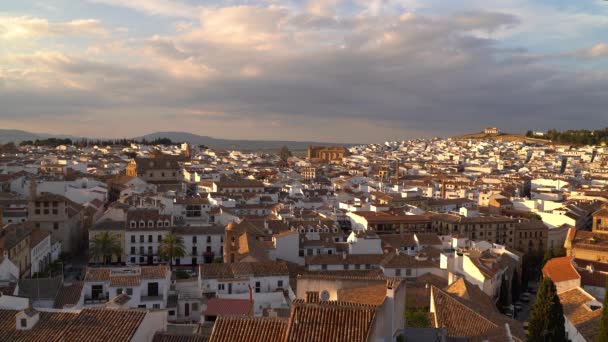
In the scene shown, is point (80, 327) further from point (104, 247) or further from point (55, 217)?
point (55, 217)

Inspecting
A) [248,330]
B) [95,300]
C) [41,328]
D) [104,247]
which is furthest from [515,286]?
[41,328]

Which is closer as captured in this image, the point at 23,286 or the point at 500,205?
the point at 23,286

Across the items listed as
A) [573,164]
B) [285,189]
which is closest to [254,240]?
[285,189]

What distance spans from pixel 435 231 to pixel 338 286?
3320cm

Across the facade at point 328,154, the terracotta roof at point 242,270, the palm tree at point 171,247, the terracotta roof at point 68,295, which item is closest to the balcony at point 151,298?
the terracotta roof at point 68,295

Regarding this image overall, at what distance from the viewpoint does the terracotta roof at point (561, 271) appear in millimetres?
27609

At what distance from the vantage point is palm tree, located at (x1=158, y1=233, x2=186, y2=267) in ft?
110

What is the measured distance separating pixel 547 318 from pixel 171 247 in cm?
2245

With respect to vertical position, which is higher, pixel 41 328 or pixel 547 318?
pixel 41 328

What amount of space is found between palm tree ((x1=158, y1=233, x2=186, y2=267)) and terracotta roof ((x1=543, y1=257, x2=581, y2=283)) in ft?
65.6

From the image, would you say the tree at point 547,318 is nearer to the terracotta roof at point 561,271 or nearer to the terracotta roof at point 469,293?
the terracotta roof at point 469,293

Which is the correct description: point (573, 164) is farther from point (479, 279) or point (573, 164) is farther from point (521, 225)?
point (479, 279)

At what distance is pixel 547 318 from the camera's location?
16.8 m

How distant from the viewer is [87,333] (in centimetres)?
1067
